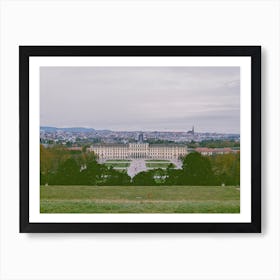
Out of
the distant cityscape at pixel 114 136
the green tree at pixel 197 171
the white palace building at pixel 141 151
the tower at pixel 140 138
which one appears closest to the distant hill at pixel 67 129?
the distant cityscape at pixel 114 136

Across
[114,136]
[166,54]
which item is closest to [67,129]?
[114,136]

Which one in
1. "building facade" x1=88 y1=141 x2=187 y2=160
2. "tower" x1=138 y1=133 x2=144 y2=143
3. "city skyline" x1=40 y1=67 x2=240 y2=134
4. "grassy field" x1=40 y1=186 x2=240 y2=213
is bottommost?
"grassy field" x1=40 y1=186 x2=240 y2=213

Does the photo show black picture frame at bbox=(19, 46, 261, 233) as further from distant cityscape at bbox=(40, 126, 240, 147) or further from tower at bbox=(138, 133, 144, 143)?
tower at bbox=(138, 133, 144, 143)

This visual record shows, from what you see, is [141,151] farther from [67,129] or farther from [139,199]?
[67,129]

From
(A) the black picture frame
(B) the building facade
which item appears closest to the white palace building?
(B) the building facade

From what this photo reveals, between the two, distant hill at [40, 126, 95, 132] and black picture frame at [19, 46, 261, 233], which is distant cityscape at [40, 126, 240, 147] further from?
black picture frame at [19, 46, 261, 233]

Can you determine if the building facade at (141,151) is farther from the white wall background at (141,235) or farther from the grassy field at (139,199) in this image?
the white wall background at (141,235)

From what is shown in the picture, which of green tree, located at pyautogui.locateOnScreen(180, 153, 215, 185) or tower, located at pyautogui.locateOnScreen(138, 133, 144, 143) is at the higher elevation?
tower, located at pyautogui.locateOnScreen(138, 133, 144, 143)
